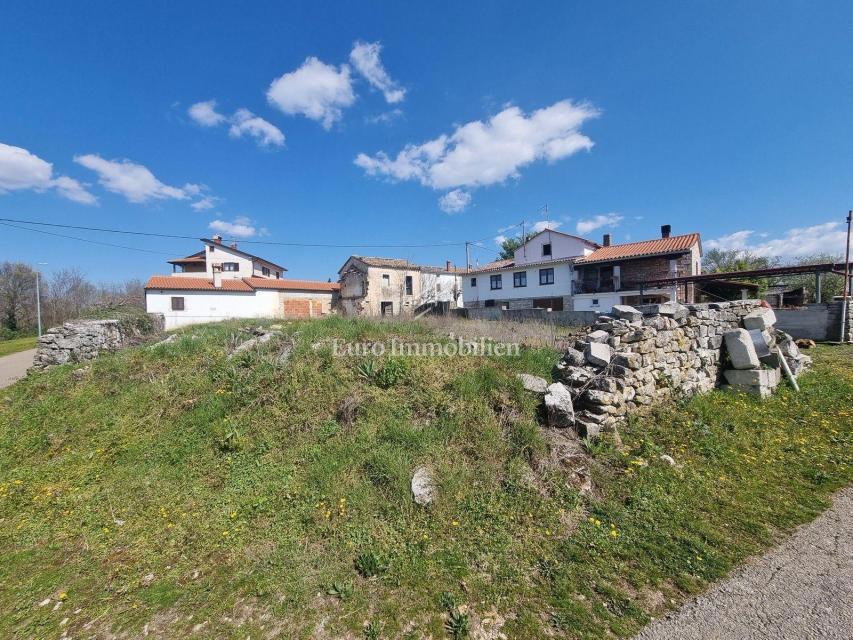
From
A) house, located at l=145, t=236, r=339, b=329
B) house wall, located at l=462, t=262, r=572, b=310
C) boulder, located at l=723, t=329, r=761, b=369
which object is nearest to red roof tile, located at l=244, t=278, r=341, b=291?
house, located at l=145, t=236, r=339, b=329

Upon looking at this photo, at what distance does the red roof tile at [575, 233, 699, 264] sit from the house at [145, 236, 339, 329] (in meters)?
21.7

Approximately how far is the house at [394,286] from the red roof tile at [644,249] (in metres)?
12.1

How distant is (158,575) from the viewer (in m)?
3.12

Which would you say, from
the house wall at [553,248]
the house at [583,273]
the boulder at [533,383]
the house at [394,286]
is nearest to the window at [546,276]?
the house at [583,273]

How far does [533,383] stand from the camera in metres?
5.36

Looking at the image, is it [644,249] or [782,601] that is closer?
[782,601]

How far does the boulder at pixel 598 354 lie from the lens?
5.48 m

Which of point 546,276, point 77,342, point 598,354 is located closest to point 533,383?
point 598,354

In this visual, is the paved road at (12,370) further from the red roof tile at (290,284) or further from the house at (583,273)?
the house at (583,273)

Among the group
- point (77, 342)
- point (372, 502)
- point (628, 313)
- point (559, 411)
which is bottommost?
point (372, 502)

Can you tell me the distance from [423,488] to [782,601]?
10.5ft

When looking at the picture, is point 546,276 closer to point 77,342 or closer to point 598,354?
point 598,354

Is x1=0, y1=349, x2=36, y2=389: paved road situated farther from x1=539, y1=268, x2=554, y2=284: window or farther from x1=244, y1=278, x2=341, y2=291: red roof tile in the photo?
x1=539, y1=268, x2=554, y2=284: window

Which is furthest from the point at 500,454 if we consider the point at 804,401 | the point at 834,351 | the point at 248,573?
the point at 834,351
